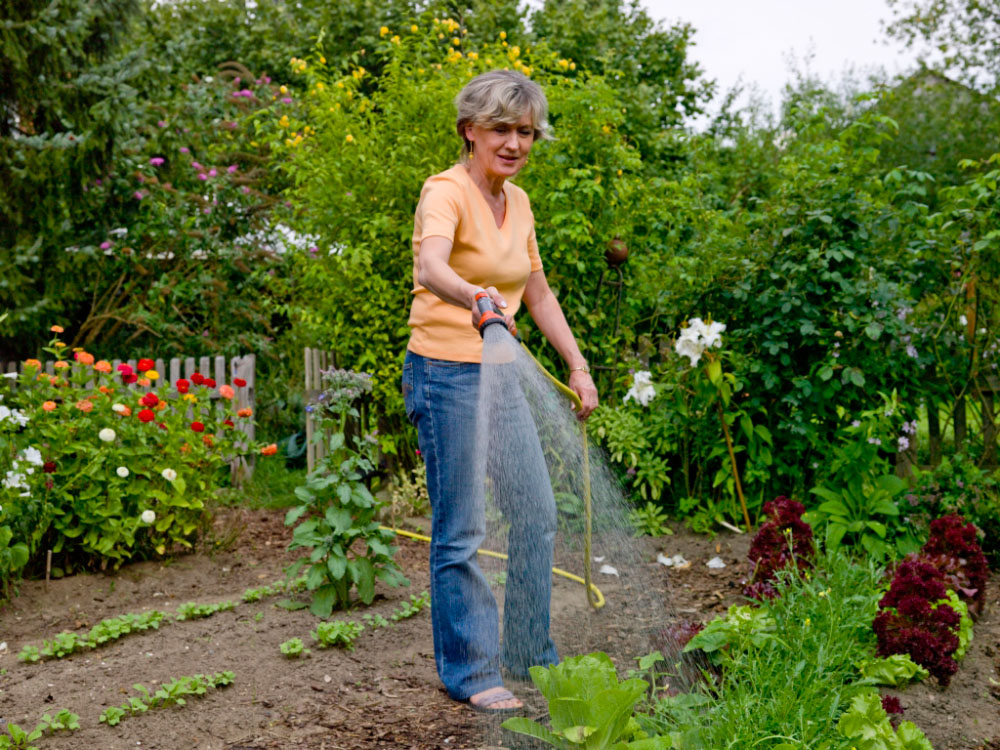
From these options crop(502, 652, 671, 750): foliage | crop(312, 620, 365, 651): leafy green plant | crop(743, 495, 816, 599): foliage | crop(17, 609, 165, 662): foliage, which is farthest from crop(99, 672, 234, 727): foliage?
crop(743, 495, 816, 599): foliage

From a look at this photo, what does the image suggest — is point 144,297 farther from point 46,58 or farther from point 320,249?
point 320,249

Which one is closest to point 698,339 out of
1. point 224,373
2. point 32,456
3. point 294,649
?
point 294,649

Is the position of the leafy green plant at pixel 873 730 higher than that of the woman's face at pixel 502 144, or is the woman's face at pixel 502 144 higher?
the woman's face at pixel 502 144

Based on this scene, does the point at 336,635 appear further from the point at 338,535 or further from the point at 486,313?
the point at 486,313

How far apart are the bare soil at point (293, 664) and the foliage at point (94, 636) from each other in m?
0.03

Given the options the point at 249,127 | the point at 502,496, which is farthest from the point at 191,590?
the point at 249,127

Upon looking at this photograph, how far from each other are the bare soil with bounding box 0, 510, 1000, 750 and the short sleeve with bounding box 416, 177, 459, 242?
1.29 m

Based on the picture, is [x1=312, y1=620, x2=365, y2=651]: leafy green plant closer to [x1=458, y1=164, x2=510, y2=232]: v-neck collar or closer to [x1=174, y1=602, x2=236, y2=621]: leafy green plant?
[x1=174, y1=602, x2=236, y2=621]: leafy green plant

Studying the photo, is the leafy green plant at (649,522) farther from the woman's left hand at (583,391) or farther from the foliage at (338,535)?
the woman's left hand at (583,391)

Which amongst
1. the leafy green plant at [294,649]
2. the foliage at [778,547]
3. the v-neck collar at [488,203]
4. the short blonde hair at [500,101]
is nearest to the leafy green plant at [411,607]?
the leafy green plant at [294,649]

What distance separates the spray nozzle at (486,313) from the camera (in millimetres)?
2111

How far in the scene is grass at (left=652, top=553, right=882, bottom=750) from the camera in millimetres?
2021

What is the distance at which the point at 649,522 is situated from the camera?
15.2 feet

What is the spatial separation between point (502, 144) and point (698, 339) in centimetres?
205
